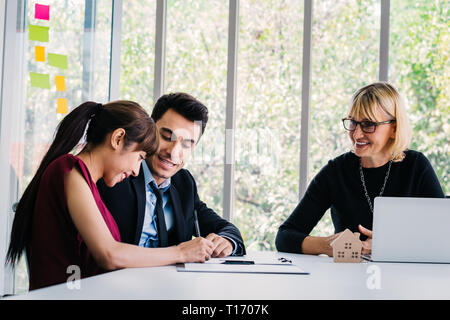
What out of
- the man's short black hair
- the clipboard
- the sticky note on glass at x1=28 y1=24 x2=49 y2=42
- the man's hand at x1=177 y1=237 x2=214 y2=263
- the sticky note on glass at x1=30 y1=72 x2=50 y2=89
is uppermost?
the sticky note on glass at x1=28 y1=24 x2=49 y2=42

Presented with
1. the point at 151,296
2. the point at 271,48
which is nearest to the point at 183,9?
the point at 271,48

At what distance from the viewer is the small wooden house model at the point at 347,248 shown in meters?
1.83

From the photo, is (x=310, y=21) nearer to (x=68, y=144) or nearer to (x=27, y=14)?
(x=27, y=14)

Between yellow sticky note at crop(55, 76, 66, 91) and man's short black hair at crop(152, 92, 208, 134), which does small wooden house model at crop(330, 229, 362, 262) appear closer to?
man's short black hair at crop(152, 92, 208, 134)

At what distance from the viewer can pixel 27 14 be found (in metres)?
2.49

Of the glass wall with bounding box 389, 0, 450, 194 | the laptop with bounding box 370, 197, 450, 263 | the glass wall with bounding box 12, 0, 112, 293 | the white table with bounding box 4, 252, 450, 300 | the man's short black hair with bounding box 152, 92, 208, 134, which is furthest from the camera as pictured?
the glass wall with bounding box 389, 0, 450, 194

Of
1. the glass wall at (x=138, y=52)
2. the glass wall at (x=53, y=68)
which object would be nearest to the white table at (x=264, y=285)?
the glass wall at (x=53, y=68)

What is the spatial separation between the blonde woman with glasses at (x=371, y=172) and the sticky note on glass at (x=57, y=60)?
4.64 feet

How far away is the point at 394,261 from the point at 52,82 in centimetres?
185

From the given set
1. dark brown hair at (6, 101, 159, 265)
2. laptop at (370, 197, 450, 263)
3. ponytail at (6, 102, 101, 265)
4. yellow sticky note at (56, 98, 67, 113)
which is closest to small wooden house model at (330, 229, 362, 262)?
laptop at (370, 197, 450, 263)

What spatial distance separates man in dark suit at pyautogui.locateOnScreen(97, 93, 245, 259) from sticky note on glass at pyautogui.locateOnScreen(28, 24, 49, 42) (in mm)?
795

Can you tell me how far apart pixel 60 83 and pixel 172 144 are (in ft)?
2.93

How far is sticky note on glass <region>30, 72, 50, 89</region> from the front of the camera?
2527 mm
